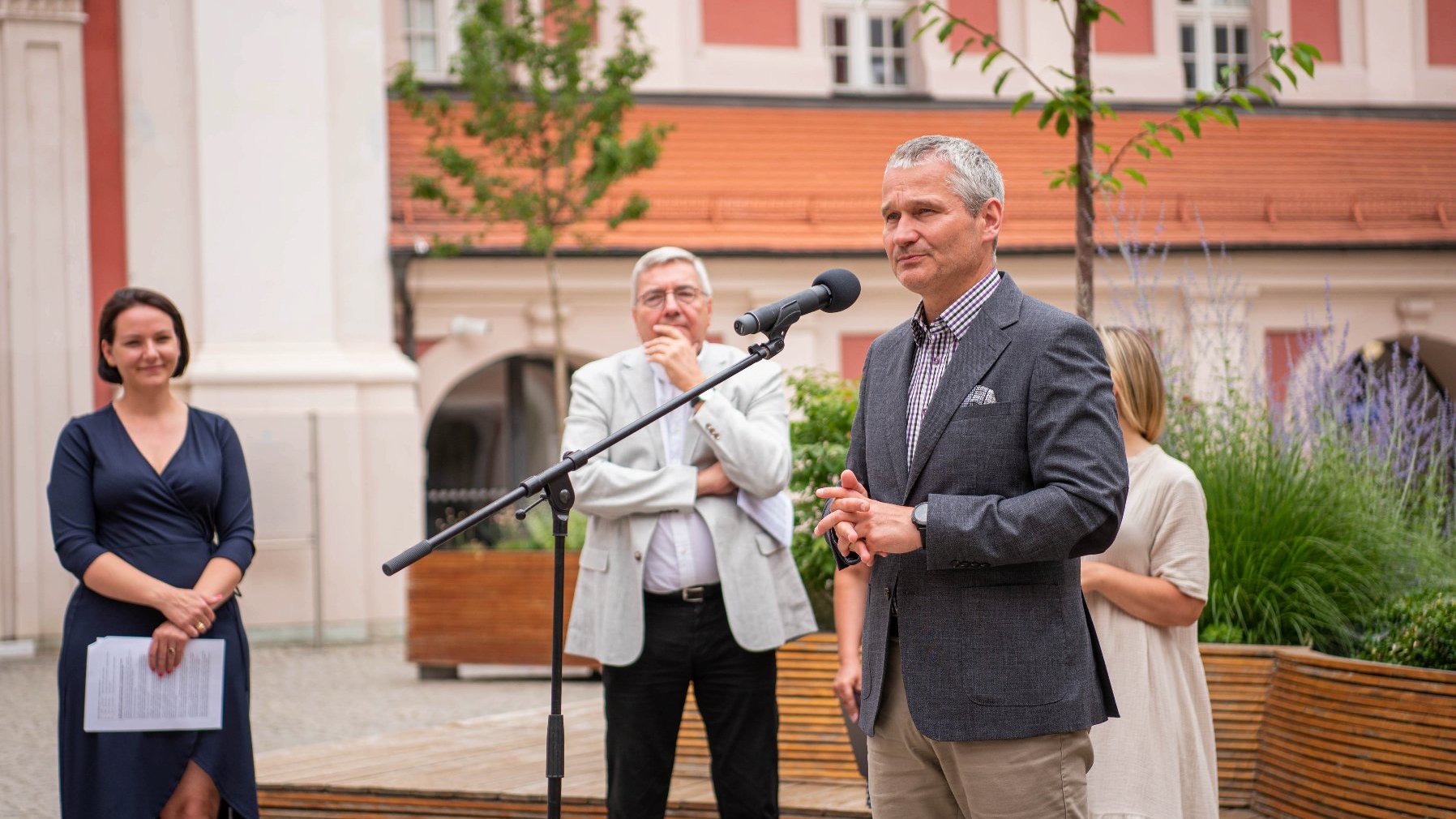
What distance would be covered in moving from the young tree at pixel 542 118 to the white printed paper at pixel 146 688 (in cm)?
1018

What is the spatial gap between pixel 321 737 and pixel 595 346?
8.53 meters

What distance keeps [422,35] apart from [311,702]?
34.8 feet

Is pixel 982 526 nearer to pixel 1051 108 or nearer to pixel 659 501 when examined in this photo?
pixel 659 501

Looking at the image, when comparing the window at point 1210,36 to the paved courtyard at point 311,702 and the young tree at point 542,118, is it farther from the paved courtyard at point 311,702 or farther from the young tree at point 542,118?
the paved courtyard at point 311,702

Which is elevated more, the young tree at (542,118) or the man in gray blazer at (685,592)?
the young tree at (542,118)

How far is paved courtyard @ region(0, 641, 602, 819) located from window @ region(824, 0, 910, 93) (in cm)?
1066

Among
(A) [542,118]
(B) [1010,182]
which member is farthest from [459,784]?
(B) [1010,182]

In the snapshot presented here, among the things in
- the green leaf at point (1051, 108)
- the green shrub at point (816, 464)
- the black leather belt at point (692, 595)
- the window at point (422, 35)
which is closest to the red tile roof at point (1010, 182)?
the window at point (422, 35)

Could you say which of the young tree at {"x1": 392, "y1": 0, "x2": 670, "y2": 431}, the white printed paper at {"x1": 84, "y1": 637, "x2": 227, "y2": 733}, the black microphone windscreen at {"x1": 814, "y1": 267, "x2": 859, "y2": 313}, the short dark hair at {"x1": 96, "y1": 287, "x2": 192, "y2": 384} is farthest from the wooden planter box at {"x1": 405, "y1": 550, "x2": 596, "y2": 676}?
the black microphone windscreen at {"x1": 814, "y1": 267, "x2": 859, "y2": 313}

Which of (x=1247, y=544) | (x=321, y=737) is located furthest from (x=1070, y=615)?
(x=321, y=737)

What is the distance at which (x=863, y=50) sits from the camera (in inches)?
786

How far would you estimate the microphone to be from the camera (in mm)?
3219

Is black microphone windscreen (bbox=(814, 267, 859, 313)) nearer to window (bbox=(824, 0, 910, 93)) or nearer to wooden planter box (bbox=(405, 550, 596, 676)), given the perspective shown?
wooden planter box (bbox=(405, 550, 596, 676))

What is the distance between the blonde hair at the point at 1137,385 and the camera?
3.78 meters
